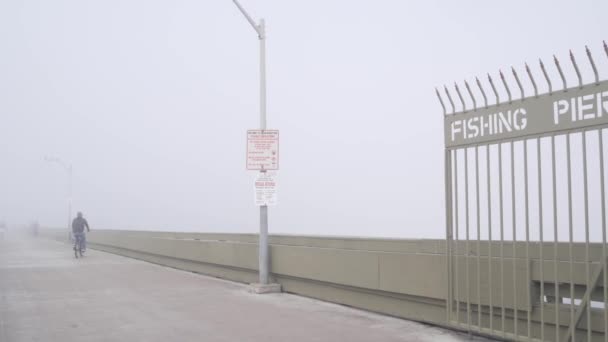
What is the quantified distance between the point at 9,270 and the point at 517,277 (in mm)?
16412

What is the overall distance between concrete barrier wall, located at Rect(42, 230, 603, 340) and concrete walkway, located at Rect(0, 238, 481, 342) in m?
0.28

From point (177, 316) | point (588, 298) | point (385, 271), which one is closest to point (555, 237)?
point (588, 298)

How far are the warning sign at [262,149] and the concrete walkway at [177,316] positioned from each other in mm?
2576

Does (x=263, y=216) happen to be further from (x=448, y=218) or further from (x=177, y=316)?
(x=448, y=218)

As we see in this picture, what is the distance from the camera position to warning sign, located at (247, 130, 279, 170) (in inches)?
506

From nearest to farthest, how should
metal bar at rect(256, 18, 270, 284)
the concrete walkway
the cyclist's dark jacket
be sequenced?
the concrete walkway < metal bar at rect(256, 18, 270, 284) < the cyclist's dark jacket

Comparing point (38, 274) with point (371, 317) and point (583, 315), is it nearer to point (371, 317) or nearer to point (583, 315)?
point (371, 317)

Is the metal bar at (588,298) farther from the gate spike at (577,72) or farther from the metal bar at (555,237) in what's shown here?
the gate spike at (577,72)

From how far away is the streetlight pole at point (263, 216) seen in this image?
41.2 ft

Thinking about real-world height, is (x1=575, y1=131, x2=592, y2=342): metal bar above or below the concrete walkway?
above

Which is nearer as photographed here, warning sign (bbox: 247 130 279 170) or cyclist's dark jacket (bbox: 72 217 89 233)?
warning sign (bbox: 247 130 279 170)

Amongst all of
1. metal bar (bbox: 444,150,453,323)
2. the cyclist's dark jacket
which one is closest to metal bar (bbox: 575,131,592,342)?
metal bar (bbox: 444,150,453,323)

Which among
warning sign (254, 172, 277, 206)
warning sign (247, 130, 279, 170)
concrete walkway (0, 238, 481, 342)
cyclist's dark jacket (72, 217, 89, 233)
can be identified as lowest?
concrete walkway (0, 238, 481, 342)

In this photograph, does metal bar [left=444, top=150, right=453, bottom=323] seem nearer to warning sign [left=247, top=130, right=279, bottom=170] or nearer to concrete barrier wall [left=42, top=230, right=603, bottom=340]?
concrete barrier wall [left=42, top=230, right=603, bottom=340]
